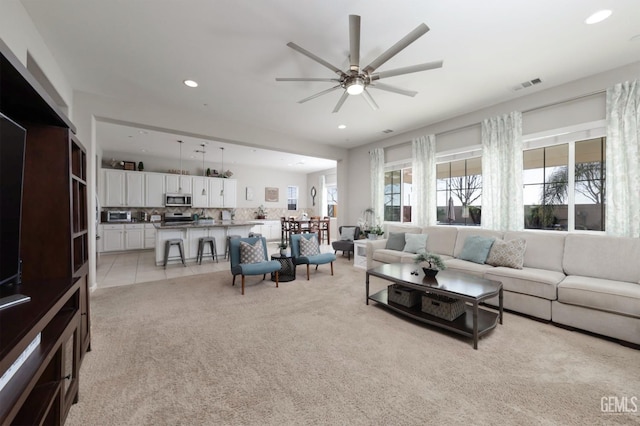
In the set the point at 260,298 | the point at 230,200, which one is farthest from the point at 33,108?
the point at 230,200

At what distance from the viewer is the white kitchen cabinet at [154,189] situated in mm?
7367

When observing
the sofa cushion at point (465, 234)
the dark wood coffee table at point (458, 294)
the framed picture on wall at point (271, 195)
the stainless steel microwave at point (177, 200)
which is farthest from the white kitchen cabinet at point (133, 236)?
the sofa cushion at point (465, 234)

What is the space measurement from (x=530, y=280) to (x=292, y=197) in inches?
338

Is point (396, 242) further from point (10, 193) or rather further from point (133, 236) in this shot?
point (133, 236)

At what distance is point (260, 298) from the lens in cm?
351

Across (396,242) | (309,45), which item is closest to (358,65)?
(309,45)

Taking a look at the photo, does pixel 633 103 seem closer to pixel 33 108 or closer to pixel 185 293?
pixel 33 108

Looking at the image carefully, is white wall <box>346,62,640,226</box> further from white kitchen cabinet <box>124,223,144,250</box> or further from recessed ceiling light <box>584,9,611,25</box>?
white kitchen cabinet <box>124,223,144,250</box>

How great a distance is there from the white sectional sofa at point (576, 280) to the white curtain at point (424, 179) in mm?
1385

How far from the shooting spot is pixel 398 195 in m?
A: 5.99

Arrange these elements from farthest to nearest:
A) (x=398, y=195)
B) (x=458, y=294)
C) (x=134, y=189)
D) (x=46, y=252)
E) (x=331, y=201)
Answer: (x=331, y=201)
(x=134, y=189)
(x=398, y=195)
(x=458, y=294)
(x=46, y=252)

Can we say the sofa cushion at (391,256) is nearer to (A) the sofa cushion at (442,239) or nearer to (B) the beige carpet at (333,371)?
(A) the sofa cushion at (442,239)

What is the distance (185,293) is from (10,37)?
3.08 m

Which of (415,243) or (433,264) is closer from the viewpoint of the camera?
(433,264)
